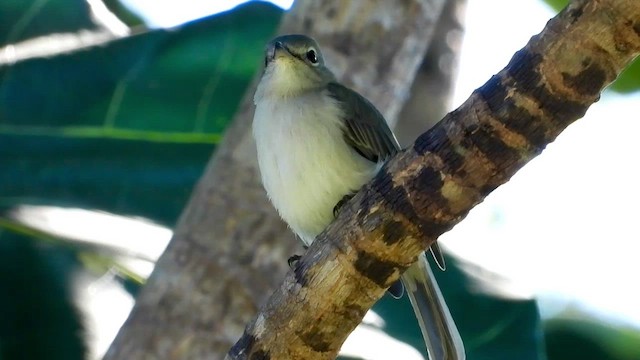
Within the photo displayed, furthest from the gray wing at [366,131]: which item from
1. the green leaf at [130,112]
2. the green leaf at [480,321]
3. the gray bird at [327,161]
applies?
the green leaf at [130,112]

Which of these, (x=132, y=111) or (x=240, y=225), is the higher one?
(x=132, y=111)

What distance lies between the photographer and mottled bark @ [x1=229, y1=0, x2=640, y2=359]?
1.84m

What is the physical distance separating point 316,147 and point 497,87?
1118mm

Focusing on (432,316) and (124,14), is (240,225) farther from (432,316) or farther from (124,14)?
(124,14)

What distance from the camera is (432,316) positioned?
298 centimetres

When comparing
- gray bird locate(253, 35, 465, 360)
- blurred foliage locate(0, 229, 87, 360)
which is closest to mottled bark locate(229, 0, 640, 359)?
gray bird locate(253, 35, 465, 360)

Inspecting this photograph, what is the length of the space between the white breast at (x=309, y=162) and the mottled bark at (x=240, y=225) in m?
0.30

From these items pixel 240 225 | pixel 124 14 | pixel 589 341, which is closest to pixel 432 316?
pixel 240 225

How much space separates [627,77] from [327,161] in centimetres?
227

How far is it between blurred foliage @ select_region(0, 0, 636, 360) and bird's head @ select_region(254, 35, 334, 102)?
76 centimetres

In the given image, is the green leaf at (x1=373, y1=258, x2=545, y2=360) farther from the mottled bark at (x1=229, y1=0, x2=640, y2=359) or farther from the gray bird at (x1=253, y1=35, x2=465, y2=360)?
the mottled bark at (x1=229, y1=0, x2=640, y2=359)

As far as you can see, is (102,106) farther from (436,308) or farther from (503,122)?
(503,122)

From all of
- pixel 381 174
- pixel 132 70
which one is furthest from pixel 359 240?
pixel 132 70

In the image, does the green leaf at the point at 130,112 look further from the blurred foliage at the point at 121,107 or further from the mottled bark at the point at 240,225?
the mottled bark at the point at 240,225
